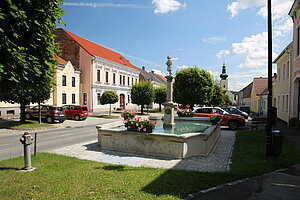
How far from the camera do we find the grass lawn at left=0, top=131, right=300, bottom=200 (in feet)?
13.8

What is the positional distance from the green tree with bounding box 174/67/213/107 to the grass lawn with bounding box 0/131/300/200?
1644 cm

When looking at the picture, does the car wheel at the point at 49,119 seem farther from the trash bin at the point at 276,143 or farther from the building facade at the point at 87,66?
the trash bin at the point at 276,143

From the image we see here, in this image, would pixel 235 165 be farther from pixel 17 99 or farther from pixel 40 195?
pixel 17 99

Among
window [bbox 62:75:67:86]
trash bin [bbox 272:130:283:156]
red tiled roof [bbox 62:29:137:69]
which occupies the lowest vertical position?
trash bin [bbox 272:130:283:156]

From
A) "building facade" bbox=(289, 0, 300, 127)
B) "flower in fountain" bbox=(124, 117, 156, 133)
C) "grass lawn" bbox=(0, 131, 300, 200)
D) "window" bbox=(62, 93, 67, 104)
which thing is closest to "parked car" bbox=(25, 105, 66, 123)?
"window" bbox=(62, 93, 67, 104)

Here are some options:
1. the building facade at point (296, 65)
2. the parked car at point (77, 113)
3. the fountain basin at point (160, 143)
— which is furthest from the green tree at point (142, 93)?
the fountain basin at point (160, 143)

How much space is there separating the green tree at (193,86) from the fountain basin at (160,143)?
15.7 metres

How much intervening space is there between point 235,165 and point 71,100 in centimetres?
2725

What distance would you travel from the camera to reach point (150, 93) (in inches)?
1264

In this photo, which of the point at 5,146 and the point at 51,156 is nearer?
the point at 51,156

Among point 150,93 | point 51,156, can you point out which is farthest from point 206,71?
point 51,156

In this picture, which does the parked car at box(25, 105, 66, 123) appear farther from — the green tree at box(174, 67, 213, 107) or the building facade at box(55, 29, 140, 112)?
the green tree at box(174, 67, 213, 107)

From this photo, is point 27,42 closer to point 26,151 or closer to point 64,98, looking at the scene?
point 26,151

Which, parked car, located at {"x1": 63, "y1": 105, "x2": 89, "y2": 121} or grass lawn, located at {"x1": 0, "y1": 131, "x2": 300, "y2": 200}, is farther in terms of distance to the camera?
parked car, located at {"x1": 63, "y1": 105, "x2": 89, "y2": 121}
